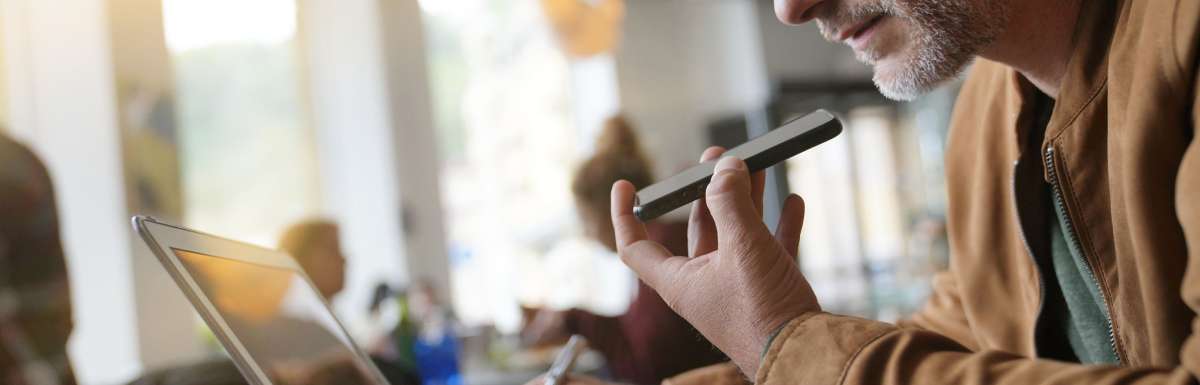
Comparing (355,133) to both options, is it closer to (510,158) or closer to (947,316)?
(510,158)

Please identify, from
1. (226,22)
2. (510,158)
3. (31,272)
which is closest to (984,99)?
(31,272)

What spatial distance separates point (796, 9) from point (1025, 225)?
285 millimetres

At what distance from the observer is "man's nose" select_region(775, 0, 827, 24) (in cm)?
87

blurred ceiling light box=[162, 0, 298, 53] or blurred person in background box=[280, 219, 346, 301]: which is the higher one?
blurred ceiling light box=[162, 0, 298, 53]

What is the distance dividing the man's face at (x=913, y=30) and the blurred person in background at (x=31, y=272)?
0.87 meters

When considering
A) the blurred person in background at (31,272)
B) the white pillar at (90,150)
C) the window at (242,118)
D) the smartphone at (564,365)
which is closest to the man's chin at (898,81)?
the smartphone at (564,365)

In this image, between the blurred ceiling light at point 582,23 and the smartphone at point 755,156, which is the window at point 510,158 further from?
the smartphone at point 755,156

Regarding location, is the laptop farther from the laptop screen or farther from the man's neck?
the man's neck

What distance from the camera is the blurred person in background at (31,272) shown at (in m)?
1.13

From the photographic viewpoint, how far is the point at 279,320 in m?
0.83

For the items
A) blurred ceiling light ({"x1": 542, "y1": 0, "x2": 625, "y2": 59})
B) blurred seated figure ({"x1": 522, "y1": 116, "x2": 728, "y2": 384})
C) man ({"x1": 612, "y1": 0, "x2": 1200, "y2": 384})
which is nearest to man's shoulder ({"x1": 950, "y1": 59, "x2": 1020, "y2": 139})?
man ({"x1": 612, "y1": 0, "x2": 1200, "y2": 384})

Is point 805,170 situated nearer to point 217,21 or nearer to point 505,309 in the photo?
point 505,309

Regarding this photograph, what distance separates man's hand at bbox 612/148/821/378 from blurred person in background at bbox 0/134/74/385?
81cm

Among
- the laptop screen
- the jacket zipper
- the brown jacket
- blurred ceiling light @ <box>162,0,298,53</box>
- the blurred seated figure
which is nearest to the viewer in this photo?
the brown jacket
